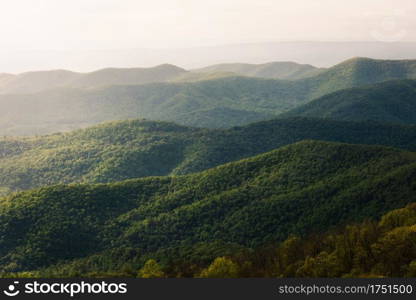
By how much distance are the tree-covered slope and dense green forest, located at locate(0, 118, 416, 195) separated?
176 feet

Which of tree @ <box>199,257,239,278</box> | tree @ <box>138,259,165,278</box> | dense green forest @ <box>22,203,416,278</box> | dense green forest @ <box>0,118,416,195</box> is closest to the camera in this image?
dense green forest @ <box>22,203,416,278</box>

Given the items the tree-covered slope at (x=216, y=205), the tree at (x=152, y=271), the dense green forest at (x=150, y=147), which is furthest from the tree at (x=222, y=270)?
the dense green forest at (x=150, y=147)

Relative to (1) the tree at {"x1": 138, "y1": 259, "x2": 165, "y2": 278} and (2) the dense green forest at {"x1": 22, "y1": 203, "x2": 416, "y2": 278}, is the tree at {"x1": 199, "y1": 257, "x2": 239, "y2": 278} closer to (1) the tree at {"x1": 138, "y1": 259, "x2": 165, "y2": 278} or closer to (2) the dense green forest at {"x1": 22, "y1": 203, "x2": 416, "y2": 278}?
(2) the dense green forest at {"x1": 22, "y1": 203, "x2": 416, "y2": 278}

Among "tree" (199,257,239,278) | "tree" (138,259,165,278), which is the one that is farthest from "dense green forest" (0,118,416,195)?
"tree" (199,257,239,278)

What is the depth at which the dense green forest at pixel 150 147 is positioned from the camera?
163375 millimetres

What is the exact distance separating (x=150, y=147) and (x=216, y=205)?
8650cm

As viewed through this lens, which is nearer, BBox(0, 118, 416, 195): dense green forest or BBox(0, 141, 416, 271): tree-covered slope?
BBox(0, 141, 416, 271): tree-covered slope

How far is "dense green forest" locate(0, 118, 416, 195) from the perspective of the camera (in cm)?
16338

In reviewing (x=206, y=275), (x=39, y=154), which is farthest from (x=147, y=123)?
(x=206, y=275)

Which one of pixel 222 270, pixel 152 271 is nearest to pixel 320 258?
pixel 222 270

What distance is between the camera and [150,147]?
176 metres

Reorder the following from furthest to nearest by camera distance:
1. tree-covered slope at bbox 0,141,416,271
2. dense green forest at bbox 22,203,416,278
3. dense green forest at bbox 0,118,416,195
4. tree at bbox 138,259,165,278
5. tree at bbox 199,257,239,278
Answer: dense green forest at bbox 0,118,416,195, tree-covered slope at bbox 0,141,416,271, tree at bbox 138,259,165,278, tree at bbox 199,257,239,278, dense green forest at bbox 22,203,416,278

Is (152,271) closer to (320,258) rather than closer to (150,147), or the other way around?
(320,258)

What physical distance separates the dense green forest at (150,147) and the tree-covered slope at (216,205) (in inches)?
2110
